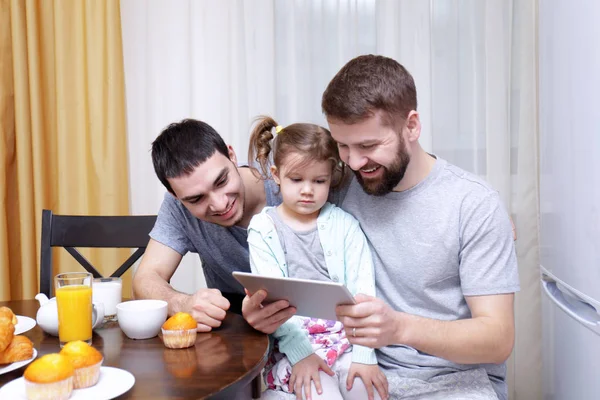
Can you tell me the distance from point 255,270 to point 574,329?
32.0 inches

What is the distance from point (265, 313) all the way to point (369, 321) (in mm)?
238

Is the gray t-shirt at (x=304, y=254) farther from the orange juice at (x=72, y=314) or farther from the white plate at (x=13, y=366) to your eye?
the white plate at (x=13, y=366)

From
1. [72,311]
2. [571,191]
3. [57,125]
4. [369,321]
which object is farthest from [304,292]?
[57,125]

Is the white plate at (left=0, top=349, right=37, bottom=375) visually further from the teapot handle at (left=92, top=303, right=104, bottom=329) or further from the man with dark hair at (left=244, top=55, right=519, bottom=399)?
the man with dark hair at (left=244, top=55, right=519, bottom=399)

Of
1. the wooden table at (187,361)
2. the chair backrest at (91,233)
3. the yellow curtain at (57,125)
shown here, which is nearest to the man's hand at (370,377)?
the wooden table at (187,361)

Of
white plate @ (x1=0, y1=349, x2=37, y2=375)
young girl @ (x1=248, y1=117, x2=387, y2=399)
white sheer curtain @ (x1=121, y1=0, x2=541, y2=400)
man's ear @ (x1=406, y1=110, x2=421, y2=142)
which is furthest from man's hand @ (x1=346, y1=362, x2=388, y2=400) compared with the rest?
white sheer curtain @ (x1=121, y1=0, x2=541, y2=400)

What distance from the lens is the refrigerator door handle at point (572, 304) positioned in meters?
1.42

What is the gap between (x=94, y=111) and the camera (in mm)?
2719

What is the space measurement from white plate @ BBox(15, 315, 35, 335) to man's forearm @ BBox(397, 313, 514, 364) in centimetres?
82

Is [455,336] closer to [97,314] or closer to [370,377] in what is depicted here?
[370,377]

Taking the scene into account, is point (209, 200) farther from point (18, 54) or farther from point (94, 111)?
point (18, 54)

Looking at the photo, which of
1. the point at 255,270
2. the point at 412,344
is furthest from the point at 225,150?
the point at 412,344

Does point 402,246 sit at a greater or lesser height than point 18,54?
lesser

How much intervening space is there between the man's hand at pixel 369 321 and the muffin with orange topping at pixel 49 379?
1.77ft
